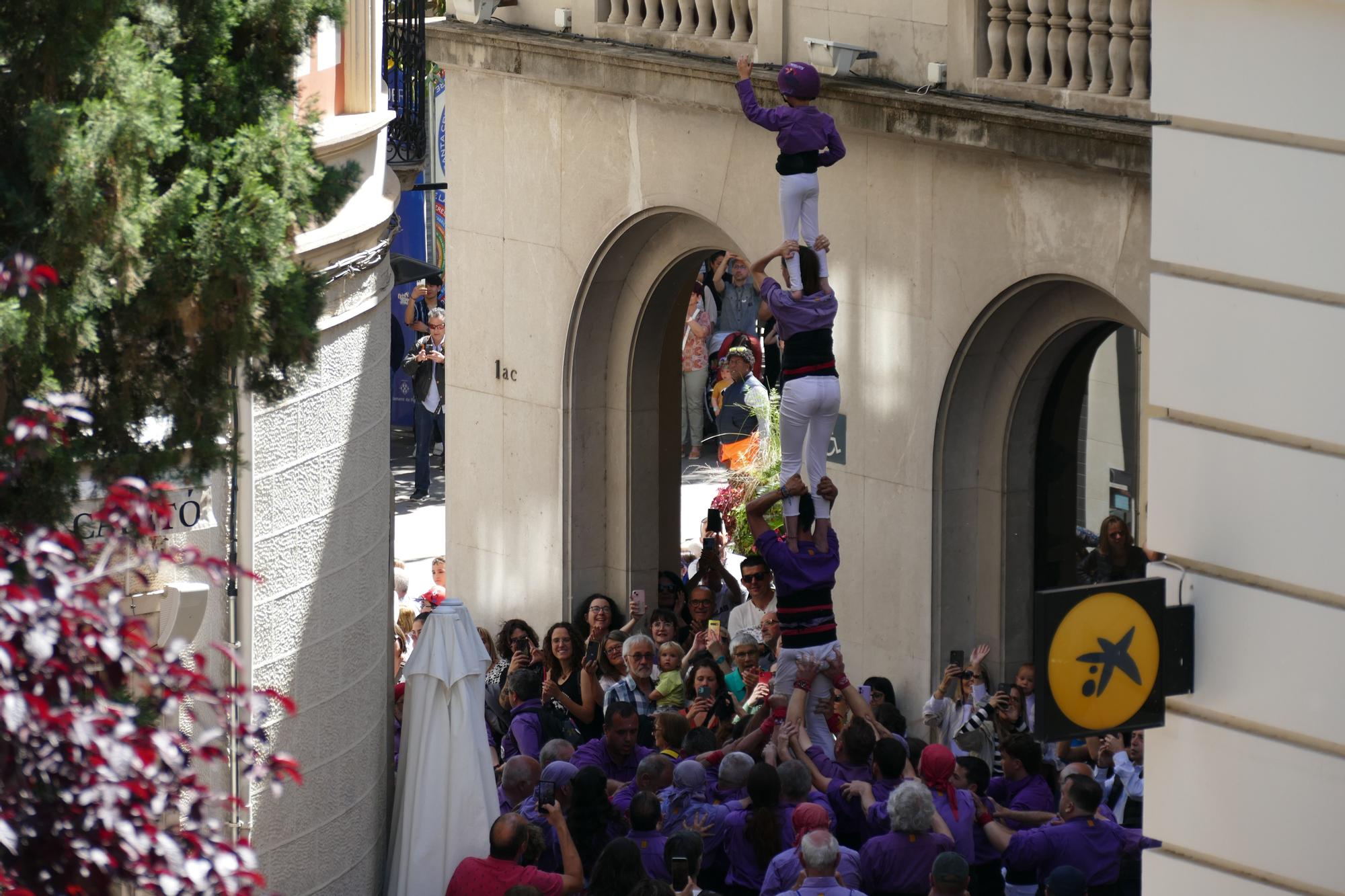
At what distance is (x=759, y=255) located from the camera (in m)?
18.0

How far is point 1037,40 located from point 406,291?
17.0 m

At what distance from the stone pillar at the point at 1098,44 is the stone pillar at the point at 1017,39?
0.74 metres

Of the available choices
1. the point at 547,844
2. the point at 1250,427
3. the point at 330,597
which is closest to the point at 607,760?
the point at 547,844

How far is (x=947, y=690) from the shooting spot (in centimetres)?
1568

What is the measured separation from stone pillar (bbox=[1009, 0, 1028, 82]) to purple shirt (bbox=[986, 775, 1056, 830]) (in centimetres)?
556

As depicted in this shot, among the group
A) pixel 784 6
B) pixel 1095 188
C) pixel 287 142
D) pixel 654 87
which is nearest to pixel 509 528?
pixel 654 87

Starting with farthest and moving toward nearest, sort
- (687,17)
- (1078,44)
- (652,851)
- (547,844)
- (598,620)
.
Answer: (687,17) → (598,620) → (1078,44) → (547,844) → (652,851)

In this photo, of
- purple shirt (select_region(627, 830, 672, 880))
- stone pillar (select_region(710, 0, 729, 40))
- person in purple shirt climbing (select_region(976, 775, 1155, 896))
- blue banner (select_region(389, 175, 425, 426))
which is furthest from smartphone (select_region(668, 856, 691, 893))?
blue banner (select_region(389, 175, 425, 426))

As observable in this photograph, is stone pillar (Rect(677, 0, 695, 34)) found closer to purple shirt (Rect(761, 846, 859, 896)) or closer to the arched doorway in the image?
the arched doorway

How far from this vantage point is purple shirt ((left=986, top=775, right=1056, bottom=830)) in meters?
12.3

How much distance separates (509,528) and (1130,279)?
7437 mm

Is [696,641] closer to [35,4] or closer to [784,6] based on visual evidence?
[784,6]

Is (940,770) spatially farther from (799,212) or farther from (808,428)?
(799,212)

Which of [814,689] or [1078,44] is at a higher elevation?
[1078,44]
